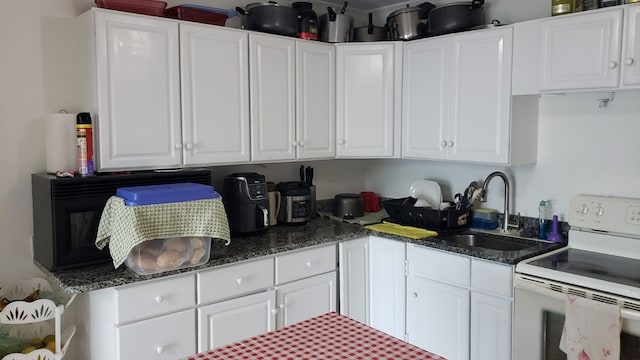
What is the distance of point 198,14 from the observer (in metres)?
2.62

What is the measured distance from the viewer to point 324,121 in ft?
10.7

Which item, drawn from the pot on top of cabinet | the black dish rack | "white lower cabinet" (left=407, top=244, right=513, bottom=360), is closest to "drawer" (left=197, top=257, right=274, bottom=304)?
"white lower cabinet" (left=407, top=244, right=513, bottom=360)

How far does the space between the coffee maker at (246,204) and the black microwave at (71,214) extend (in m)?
0.58

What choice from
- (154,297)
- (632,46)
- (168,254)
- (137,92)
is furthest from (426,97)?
(154,297)

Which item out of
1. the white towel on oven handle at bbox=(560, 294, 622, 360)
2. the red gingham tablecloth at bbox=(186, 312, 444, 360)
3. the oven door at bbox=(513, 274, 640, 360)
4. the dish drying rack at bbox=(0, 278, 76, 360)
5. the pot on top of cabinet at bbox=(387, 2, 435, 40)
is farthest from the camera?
the pot on top of cabinet at bbox=(387, 2, 435, 40)

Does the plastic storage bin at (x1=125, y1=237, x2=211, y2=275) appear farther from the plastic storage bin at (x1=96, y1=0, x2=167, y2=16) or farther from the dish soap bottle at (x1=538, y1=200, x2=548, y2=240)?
the dish soap bottle at (x1=538, y1=200, x2=548, y2=240)

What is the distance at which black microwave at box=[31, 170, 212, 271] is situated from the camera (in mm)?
2166

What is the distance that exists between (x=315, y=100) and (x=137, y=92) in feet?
3.76

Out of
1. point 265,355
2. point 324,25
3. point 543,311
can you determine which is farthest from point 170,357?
point 324,25

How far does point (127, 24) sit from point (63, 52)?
41 centimetres

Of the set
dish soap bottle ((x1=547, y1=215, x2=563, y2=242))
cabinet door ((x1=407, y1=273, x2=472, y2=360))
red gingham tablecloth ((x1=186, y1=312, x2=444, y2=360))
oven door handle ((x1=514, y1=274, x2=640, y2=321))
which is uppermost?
dish soap bottle ((x1=547, y1=215, x2=563, y2=242))

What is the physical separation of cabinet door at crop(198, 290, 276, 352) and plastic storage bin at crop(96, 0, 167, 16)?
56.7 inches

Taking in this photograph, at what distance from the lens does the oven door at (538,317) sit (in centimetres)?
223

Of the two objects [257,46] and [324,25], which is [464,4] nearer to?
[324,25]
